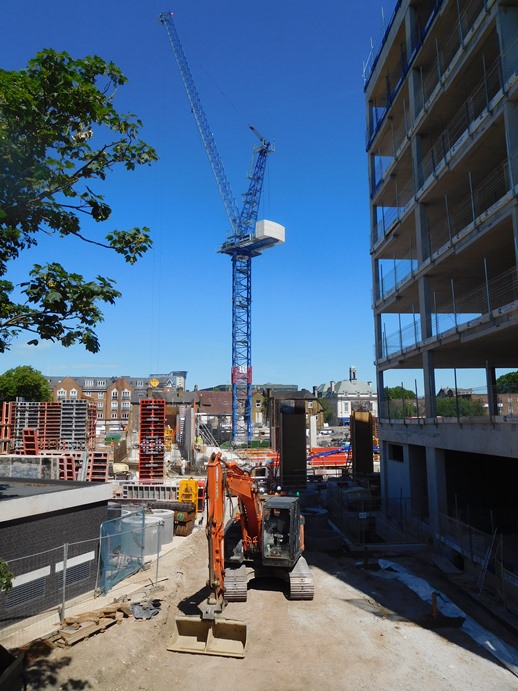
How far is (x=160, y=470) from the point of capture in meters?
30.7

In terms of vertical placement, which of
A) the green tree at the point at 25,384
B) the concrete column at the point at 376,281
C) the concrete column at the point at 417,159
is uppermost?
the concrete column at the point at 417,159

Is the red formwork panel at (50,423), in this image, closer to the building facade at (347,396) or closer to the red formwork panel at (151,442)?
the red formwork panel at (151,442)

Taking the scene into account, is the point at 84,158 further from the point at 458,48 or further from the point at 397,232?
the point at 397,232

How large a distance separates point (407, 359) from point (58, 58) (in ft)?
68.2

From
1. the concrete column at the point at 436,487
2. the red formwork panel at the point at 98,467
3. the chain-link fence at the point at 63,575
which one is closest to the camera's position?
the chain-link fence at the point at 63,575

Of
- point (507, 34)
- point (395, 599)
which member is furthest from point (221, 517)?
point (507, 34)

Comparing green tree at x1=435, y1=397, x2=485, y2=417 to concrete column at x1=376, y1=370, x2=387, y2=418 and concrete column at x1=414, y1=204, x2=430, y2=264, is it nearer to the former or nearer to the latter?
concrete column at x1=376, y1=370, x2=387, y2=418

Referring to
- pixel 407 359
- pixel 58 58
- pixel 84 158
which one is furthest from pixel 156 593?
pixel 407 359

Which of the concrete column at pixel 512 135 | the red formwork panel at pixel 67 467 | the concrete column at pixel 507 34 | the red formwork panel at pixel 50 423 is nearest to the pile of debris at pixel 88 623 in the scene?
the red formwork panel at pixel 67 467

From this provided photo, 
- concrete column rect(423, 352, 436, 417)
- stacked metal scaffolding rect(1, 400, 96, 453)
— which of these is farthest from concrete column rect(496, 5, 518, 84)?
stacked metal scaffolding rect(1, 400, 96, 453)

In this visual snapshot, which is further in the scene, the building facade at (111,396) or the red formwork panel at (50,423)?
the building facade at (111,396)

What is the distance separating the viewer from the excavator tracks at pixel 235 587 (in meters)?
13.5

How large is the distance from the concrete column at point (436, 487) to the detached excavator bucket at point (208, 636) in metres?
11.0

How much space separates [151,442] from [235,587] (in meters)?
18.3
